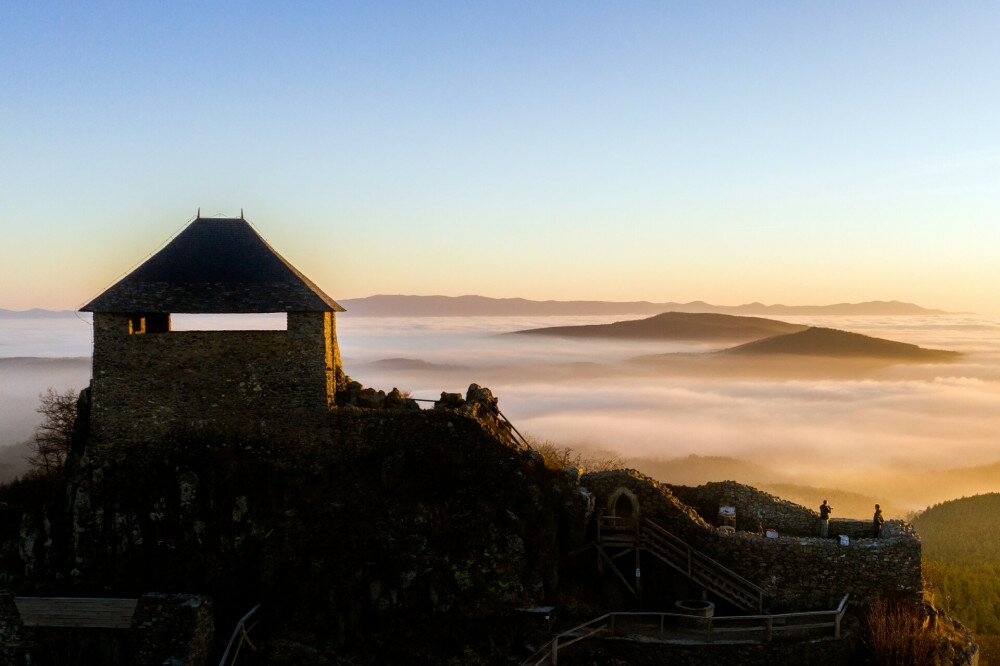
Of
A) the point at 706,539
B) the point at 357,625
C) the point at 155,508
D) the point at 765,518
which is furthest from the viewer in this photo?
the point at 765,518

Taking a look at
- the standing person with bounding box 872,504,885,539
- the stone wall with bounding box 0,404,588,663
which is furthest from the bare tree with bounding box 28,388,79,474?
the standing person with bounding box 872,504,885,539

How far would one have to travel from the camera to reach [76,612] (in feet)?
72.4

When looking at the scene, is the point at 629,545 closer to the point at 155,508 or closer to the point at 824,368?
the point at 155,508

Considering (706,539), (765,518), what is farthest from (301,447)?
(765,518)

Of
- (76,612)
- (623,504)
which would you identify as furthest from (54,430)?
(623,504)

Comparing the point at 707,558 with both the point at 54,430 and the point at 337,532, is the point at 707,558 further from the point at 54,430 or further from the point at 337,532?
the point at 54,430

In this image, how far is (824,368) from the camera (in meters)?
166

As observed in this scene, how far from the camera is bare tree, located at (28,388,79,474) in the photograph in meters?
33.8

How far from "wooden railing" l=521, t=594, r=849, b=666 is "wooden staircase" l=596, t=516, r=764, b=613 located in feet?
2.63


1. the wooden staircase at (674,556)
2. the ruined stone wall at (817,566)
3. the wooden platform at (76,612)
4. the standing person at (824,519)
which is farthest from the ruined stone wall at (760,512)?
the wooden platform at (76,612)

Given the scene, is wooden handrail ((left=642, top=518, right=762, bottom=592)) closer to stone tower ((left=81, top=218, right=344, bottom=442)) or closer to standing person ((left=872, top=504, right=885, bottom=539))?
standing person ((left=872, top=504, right=885, bottom=539))

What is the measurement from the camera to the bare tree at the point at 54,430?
33.8 metres

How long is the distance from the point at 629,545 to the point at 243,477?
1206 cm

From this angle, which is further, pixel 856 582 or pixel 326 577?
pixel 856 582
